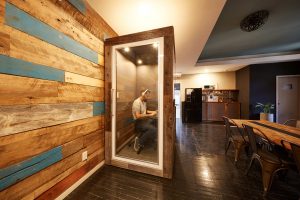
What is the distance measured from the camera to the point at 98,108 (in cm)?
204

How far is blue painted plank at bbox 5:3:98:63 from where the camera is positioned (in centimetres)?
101

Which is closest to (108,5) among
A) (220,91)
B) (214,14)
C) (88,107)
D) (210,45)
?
(88,107)

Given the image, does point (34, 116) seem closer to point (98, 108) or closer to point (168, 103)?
point (98, 108)

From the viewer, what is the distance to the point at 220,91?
6418 mm

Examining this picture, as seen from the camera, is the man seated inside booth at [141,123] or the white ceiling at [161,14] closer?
the white ceiling at [161,14]

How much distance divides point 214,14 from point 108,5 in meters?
1.63

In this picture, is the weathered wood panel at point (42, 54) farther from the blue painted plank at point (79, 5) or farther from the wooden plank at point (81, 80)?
the blue painted plank at point (79, 5)

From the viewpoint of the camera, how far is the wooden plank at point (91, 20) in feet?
4.85

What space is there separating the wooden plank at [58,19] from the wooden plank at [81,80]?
469mm

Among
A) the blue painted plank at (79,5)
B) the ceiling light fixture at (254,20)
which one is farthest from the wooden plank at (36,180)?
the ceiling light fixture at (254,20)

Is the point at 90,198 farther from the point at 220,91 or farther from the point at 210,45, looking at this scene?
the point at 220,91

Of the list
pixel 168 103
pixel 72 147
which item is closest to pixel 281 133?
pixel 168 103

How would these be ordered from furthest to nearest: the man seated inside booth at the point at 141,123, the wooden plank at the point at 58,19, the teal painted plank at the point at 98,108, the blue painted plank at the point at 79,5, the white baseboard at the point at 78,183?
1. the man seated inside booth at the point at 141,123
2. the teal painted plank at the point at 98,108
3. the blue painted plank at the point at 79,5
4. the white baseboard at the point at 78,183
5. the wooden plank at the point at 58,19

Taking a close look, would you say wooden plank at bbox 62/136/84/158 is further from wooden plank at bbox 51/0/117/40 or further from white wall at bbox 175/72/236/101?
white wall at bbox 175/72/236/101
